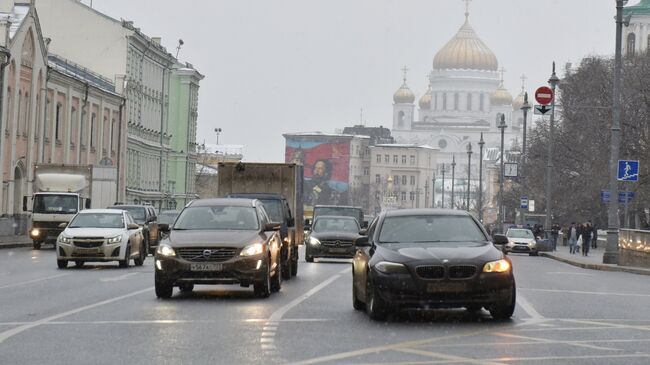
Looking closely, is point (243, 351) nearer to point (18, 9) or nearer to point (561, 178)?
point (18, 9)

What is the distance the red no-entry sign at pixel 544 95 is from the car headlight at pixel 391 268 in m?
45.0

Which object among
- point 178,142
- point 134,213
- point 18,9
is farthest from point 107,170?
point 178,142

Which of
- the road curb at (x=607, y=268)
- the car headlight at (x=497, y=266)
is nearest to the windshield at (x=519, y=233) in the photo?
the road curb at (x=607, y=268)

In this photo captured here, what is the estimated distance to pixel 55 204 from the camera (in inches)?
2025

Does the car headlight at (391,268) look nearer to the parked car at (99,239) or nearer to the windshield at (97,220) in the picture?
the parked car at (99,239)

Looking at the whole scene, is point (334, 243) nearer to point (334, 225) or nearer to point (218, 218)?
point (334, 225)

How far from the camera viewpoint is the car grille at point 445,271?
17984 millimetres

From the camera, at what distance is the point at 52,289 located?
25.0 meters

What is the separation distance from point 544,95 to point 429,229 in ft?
145

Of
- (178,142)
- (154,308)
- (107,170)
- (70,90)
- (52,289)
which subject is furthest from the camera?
(178,142)

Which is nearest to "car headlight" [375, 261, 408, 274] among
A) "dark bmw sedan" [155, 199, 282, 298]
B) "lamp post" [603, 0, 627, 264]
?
"dark bmw sedan" [155, 199, 282, 298]

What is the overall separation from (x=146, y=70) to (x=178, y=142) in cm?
1452

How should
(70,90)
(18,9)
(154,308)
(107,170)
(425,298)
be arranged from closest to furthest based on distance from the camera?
(425,298)
(154,308)
(107,170)
(18,9)
(70,90)

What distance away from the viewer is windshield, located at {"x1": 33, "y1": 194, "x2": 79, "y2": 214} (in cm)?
5109
